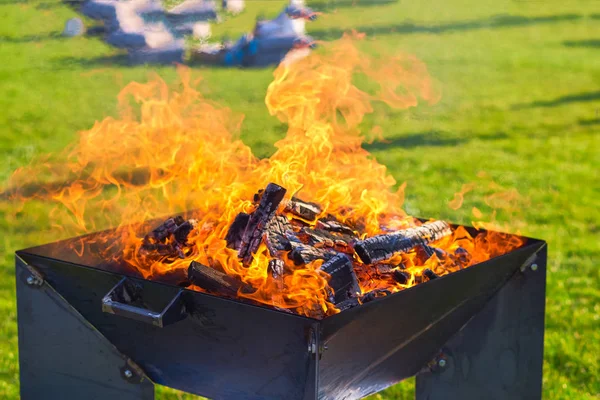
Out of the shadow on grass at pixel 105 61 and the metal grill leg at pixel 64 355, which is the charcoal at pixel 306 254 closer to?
the metal grill leg at pixel 64 355

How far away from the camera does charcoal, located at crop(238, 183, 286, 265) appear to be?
2424 mm

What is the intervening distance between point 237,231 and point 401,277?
1.78 ft

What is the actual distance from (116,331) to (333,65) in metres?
1.54

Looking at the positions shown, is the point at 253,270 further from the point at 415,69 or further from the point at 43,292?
the point at 415,69

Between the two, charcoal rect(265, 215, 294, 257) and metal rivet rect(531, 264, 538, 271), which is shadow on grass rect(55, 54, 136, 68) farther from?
metal rivet rect(531, 264, 538, 271)

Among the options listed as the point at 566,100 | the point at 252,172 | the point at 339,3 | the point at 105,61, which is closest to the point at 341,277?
the point at 252,172

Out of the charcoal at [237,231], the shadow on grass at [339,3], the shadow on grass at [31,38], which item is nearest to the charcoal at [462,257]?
the charcoal at [237,231]

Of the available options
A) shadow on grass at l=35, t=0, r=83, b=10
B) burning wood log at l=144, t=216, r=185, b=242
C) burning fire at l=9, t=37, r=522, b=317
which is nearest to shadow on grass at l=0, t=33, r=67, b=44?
shadow on grass at l=35, t=0, r=83, b=10

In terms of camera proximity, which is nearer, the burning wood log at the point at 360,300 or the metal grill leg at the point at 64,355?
the burning wood log at the point at 360,300

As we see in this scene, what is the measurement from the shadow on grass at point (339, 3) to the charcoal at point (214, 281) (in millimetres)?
3551

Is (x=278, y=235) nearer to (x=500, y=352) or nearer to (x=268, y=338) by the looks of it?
(x=268, y=338)

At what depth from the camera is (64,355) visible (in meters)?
2.42

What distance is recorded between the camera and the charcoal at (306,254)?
2.35 meters

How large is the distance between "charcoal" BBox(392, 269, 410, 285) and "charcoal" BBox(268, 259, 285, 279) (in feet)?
1.17
